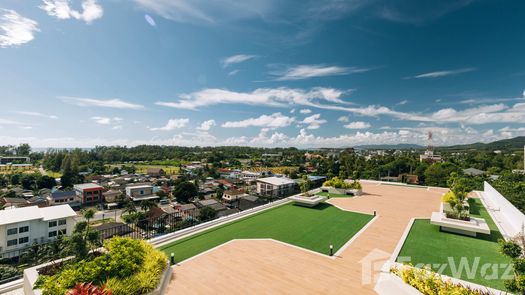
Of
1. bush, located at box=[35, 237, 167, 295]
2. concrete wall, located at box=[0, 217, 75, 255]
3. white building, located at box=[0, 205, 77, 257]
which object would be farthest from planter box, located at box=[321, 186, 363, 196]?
concrete wall, located at box=[0, 217, 75, 255]

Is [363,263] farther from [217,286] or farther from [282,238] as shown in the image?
[217,286]

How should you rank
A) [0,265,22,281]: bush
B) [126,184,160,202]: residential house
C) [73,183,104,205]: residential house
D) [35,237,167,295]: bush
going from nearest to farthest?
[35,237,167,295]: bush → [0,265,22,281]: bush → [73,183,104,205]: residential house → [126,184,160,202]: residential house

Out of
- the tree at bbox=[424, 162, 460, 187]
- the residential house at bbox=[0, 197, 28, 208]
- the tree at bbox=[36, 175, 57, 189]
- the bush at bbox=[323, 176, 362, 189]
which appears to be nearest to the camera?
the bush at bbox=[323, 176, 362, 189]

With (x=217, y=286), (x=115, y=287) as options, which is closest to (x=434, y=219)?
(x=217, y=286)

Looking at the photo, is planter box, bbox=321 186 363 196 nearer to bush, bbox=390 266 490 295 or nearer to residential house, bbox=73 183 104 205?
bush, bbox=390 266 490 295

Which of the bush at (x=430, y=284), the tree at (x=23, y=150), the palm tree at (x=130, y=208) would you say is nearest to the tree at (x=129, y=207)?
the palm tree at (x=130, y=208)
